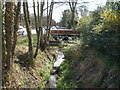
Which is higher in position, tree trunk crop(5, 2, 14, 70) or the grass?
tree trunk crop(5, 2, 14, 70)

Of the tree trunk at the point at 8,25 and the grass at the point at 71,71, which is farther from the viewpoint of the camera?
the grass at the point at 71,71

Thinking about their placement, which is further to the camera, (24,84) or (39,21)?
(39,21)

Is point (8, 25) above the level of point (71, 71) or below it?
above

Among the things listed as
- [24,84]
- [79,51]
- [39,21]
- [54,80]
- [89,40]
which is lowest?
[54,80]

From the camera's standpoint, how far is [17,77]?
15.9 feet

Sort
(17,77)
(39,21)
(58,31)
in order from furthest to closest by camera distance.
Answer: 1. (58,31)
2. (39,21)
3. (17,77)

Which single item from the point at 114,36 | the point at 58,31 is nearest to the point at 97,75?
the point at 114,36

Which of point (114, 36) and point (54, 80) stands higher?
point (114, 36)

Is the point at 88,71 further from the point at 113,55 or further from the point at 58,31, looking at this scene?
the point at 58,31

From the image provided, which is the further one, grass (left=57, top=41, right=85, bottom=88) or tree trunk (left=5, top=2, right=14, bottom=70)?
grass (left=57, top=41, right=85, bottom=88)

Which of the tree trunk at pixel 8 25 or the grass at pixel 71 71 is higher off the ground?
the tree trunk at pixel 8 25

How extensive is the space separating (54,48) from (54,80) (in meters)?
5.86

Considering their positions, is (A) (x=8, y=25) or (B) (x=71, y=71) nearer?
(A) (x=8, y=25)

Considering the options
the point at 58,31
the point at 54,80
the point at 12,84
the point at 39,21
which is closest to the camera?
the point at 12,84
